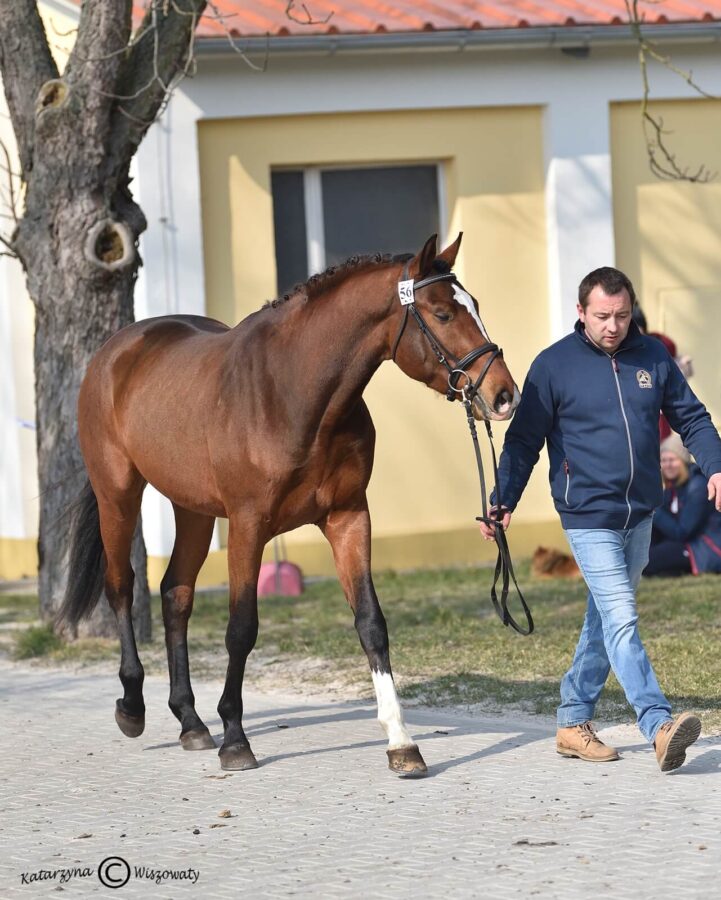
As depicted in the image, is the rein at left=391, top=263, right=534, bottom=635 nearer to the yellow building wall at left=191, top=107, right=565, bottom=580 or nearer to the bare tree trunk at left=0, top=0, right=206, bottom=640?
the bare tree trunk at left=0, top=0, right=206, bottom=640

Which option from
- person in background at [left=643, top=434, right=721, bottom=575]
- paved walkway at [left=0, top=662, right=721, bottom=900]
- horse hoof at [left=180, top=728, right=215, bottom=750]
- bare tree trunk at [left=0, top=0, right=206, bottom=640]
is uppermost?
bare tree trunk at [left=0, top=0, right=206, bottom=640]

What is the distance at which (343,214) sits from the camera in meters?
13.3

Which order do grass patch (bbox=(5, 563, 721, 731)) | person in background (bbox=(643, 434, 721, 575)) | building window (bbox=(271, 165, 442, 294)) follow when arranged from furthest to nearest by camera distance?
building window (bbox=(271, 165, 442, 294)) < person in background (bbox=(643, 434, 721, 575)) < grass patch (bbox=(5, 563, 721, 731))

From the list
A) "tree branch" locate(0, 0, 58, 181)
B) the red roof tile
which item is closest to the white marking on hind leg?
"tree branch" locate(0, 0, 58, 181)

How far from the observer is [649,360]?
6180 mm

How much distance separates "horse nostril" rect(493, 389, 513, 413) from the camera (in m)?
5.93

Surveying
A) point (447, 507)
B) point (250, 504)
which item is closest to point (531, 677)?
point (250, 504)

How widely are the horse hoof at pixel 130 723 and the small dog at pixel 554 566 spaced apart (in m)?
5.54

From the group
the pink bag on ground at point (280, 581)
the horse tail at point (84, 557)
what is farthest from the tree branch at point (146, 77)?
Result: the pink bag on ground at point (280, 581)

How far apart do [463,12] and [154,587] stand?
5.44 m

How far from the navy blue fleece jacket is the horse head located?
0.28 meters

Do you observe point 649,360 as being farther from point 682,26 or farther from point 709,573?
point 682,26

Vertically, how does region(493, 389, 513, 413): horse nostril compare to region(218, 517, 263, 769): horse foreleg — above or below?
above

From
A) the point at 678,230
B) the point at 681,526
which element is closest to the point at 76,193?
the point at 681,526
